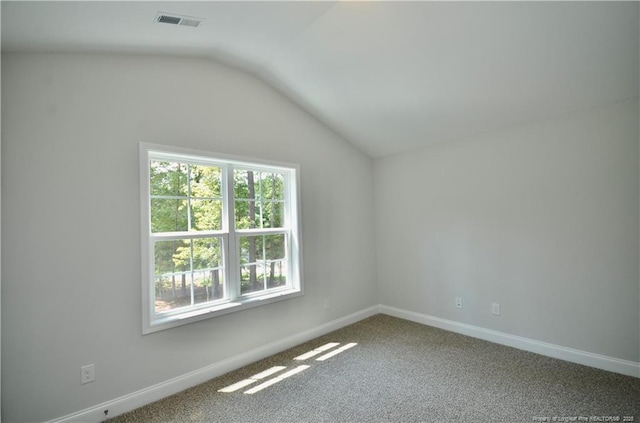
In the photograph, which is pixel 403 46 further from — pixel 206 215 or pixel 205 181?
pixel 206 215

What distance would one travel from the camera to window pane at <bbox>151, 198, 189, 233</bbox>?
2.60 meters

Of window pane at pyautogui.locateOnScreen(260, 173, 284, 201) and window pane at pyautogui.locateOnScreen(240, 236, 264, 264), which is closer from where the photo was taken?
window pane at pyautogui.locateOnScreen(240, 236, 264, 264)

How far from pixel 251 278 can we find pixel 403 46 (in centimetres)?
254

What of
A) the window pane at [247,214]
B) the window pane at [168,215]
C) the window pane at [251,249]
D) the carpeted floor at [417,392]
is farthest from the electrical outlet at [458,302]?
the window pane at [168,215]

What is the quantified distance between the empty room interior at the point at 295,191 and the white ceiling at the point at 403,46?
0.06 feet

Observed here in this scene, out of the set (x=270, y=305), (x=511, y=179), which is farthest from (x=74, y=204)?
(x=511, y=179)

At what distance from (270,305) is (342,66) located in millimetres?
2418

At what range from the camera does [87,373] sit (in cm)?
214

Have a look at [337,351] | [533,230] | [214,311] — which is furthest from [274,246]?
[533,230]

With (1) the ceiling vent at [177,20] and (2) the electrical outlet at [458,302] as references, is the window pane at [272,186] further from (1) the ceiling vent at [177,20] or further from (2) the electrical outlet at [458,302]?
(2) the electrical outlet at [458,302]

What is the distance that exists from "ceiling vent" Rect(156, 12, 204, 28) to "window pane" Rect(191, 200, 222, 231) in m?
1.40

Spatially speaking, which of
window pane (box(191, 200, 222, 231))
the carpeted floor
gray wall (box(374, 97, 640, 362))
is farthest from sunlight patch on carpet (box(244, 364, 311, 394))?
gray wall (box(374, 97, 640, 362))

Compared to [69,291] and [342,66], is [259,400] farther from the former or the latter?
[342,66]

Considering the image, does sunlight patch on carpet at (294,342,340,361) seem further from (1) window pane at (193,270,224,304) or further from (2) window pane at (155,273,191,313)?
(2) window pane at (155,273,191,313)
